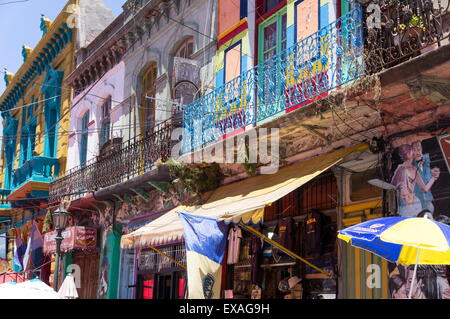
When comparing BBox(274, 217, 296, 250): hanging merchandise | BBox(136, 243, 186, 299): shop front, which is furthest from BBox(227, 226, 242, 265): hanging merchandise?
BBox(136, 243, 186, 299): shop front

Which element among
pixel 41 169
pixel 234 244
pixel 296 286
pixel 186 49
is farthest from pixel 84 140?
pixel 296 286

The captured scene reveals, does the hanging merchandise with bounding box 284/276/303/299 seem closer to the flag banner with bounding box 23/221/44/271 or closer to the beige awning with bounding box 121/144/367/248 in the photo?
the beige awning with bounding box 121/144/367/248

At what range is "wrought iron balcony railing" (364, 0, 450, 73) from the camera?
7.68 meters

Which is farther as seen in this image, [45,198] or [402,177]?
[45,198]

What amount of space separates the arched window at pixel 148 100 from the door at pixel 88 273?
4.10m

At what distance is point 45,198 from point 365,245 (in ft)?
47.6

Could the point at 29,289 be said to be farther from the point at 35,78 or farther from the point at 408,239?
the point at 35,78

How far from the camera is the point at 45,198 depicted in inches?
782

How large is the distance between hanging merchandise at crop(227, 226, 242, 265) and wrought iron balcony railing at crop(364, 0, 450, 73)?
183 inches

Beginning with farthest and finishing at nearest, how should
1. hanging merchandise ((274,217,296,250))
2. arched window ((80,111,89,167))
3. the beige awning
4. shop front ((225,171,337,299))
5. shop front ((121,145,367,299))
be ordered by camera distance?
arched window ((80,111,89,167)), hanging merchandise ((274,217,296,250)), shop front ((225,171,337,299)), shop front ((121,145,367,299)), the beige awning

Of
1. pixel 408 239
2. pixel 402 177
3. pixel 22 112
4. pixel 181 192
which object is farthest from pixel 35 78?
pixel 408 239

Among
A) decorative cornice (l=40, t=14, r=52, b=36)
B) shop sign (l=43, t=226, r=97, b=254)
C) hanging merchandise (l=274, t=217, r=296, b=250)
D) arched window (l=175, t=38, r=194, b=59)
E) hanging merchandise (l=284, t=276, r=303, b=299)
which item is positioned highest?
decorative cornice (l=40, t=14, r=52, b=36)

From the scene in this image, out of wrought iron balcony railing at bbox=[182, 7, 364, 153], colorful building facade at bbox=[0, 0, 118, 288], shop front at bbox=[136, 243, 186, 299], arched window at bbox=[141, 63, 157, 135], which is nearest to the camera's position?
wrought iron balcony railing at bbox=[182, 7, 364, 153]

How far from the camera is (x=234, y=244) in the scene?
38.6 feet
